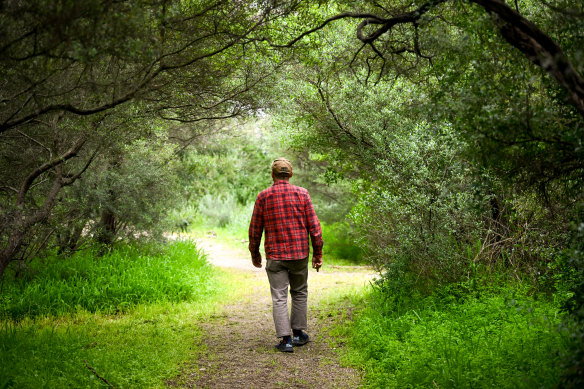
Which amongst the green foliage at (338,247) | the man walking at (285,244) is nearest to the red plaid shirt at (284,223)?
the man walking at (285,244)

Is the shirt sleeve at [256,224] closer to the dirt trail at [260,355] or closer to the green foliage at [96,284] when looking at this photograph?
the dirt trail at [260,355]

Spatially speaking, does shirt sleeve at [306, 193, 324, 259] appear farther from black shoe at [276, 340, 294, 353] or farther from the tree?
the tree

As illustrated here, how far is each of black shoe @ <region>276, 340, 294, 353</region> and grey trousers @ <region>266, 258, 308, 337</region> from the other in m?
0.11

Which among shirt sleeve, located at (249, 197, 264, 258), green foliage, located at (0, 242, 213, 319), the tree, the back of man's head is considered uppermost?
the tree

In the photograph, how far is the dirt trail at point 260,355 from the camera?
4.37 m

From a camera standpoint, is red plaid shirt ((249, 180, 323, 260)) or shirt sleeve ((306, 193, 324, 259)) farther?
shirt sleeve ((306, 193, 324, 259))

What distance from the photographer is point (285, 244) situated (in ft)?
17.6

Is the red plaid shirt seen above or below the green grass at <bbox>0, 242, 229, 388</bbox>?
above

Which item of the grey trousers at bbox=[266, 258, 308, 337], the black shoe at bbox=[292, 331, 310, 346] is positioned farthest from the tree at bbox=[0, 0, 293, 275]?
the black shoe at bbox=[292, 331, 310, 346]

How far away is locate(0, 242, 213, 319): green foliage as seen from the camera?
21.9 feet

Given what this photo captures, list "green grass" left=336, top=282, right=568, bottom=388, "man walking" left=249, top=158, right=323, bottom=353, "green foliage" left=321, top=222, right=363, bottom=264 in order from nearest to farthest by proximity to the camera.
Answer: "green grass" left=336, top=282, right=568, bottom=388 < "man walking" left=249, top=158, right=323, bottom=353 < "green foliage" left=321, top=222, right=363, bottom=264

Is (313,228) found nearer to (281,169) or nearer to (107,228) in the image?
(281,169)

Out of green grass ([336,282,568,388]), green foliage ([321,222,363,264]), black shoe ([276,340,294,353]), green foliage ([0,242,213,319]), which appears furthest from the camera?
green foliage ([321,222,363,264])

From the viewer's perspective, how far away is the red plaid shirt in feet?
17.6
